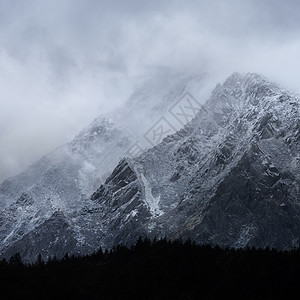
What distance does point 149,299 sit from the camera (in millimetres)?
199375

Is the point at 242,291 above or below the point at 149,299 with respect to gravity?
below

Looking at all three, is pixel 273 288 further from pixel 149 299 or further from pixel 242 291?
pixel 149 299

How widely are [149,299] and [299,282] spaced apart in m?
36.7

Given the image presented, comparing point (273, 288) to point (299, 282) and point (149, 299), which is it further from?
point (149, 299)

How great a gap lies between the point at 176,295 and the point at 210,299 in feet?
36.7

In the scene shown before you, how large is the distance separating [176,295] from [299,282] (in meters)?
30.4

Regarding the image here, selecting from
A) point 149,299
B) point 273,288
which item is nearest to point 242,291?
point 273,288

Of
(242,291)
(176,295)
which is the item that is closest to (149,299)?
(176,295)

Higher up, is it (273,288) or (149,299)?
(149,299)

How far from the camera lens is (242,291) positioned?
195125 mm

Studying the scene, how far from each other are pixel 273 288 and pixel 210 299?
15203 mm

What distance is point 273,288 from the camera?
192 m

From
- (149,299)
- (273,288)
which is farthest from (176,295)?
(273,288)

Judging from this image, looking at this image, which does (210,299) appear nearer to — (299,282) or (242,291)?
(242,291)
